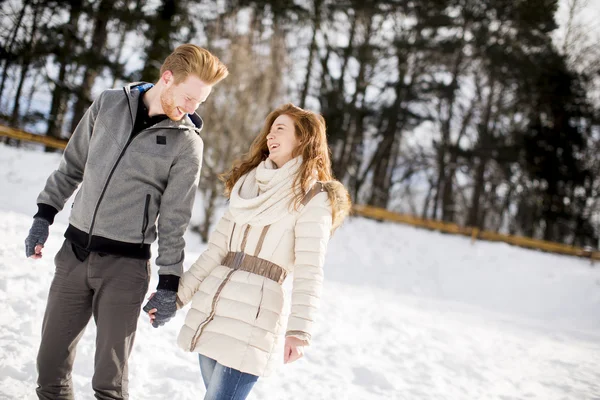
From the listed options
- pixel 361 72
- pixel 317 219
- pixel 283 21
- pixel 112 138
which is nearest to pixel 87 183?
pixel 112 138

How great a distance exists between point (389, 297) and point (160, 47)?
9.55m

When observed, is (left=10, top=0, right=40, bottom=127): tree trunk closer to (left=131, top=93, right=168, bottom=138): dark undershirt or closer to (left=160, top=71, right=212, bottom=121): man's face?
(left=131, top=93, right=168, bottom=138): dark undershirt

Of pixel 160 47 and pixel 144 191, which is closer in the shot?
pixel 144 191

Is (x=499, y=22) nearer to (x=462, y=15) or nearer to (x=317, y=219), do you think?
(x=462, y=15)

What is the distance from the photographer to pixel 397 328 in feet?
19.9

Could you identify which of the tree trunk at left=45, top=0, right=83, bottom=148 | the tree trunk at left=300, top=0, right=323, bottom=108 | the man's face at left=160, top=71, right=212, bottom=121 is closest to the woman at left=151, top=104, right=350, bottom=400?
the man's face at left=160, top=71, right=212, bottom=121

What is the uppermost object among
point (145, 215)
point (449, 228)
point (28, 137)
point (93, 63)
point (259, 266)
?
point (93, 63)

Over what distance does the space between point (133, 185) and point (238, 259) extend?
596 mm

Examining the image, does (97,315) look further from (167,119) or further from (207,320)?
(167,119)

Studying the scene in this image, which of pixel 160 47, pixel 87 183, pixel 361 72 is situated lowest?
pixel 87 183

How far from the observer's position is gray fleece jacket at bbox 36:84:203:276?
6.84 ft

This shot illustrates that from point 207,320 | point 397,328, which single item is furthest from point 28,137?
point 207,320

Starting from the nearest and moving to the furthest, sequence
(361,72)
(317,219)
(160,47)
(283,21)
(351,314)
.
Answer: (317,219) → (351,314) → (160,47) → (283,21) → (361,72)

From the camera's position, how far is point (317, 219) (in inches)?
80.4
